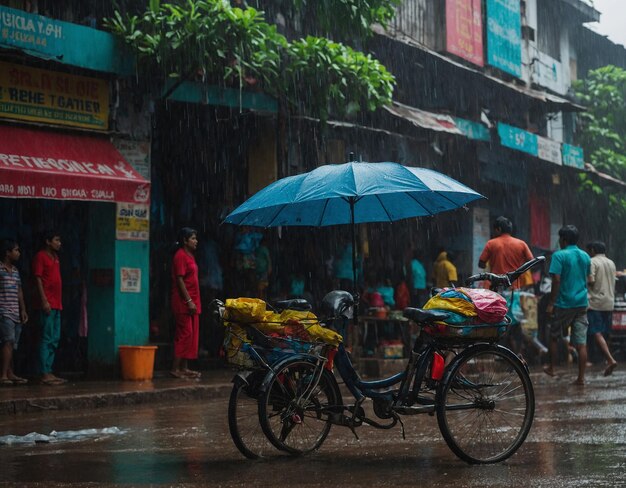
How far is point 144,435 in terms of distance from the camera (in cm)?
813

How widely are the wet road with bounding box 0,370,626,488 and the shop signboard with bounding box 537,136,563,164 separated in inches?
511

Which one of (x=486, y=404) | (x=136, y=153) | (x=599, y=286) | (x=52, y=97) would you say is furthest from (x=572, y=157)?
(x=486, y=404)

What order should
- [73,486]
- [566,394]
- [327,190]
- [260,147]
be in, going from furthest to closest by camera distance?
[260,147]
[566,394]
[327,190]
[73,486]

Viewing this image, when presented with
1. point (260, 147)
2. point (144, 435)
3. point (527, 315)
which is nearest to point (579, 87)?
point (527, 315)

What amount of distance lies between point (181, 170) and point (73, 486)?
1072 centimetres

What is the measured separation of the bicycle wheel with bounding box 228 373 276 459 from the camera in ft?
20.9

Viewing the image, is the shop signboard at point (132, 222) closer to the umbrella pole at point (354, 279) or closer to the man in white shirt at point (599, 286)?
the man in white shirt at point (599, 286)

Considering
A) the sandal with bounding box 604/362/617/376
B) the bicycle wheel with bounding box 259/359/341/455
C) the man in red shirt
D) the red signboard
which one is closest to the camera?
the bicycle wheel with bounding box 259/359/341/455

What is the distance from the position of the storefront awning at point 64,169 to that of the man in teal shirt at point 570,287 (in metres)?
5.16

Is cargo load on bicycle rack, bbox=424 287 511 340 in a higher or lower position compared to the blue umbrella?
lower

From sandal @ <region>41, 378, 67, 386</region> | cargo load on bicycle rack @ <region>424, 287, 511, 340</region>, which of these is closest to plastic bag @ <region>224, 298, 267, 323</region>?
cargo load on bicycle rack @ <region>424, 287, 511, 340</region>

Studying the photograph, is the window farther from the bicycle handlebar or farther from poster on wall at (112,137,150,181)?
the bicycle handlebar

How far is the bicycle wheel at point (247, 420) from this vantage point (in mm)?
6355

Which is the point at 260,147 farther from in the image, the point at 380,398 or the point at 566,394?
the point at 380,398
